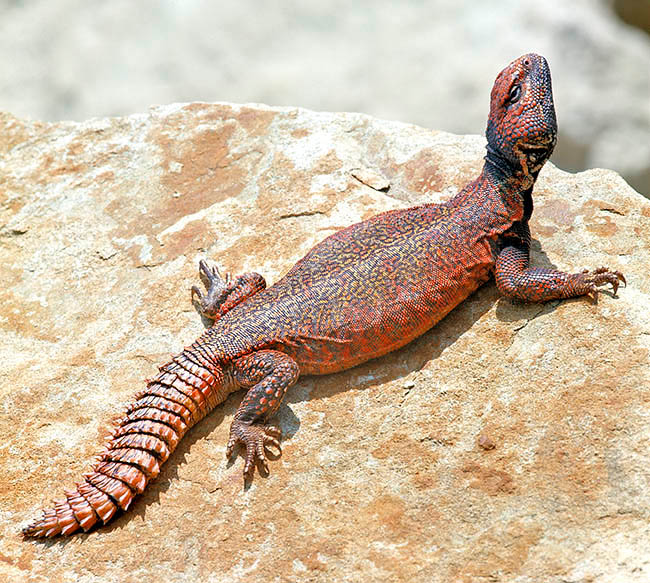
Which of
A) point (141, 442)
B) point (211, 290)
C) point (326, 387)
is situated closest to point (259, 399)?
point (326, 387)

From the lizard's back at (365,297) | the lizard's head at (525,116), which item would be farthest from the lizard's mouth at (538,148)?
the lizard's back at (365,297)

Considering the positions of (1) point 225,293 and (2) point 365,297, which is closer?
(2) point 365,297

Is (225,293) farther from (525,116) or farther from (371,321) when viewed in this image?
(525,116)

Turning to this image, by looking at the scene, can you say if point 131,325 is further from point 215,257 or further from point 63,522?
point 63,522

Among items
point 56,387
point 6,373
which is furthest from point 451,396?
point 6,373

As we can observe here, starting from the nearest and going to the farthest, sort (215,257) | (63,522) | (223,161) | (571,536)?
(571,536), (63,522), (215,257), (223,161)

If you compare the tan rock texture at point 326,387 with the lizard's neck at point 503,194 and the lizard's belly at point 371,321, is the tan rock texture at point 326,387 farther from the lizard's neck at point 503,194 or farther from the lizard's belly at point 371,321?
the lizard's neck at point 503,194

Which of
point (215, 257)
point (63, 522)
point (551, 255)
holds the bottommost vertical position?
point (63, 522)
